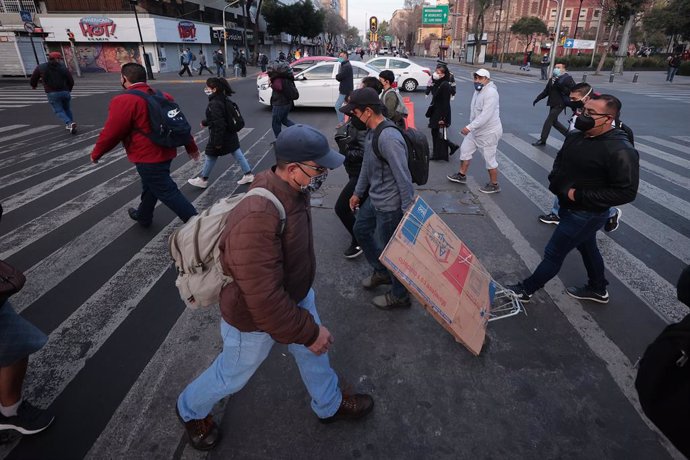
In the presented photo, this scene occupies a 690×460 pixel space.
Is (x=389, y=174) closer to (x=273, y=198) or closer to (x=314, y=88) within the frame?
(x=273, y=198)

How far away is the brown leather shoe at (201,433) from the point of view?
2.30 meters

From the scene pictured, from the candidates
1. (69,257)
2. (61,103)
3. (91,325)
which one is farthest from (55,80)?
(91,325)

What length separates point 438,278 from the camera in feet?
9.24

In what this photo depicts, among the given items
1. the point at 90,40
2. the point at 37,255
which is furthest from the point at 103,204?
the point at 90,40

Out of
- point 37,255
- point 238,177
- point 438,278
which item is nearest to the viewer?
point 438,278

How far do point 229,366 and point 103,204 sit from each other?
5174 mm

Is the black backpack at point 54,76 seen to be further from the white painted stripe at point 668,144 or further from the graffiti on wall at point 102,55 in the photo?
the graffiti on wall at point 102,55

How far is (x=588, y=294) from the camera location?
3.82m

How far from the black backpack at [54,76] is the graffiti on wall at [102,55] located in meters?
24.6

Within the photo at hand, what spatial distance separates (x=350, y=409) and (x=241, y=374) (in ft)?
2.62

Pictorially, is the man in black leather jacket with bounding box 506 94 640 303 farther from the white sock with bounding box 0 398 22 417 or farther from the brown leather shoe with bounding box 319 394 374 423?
the white sock with bounding box 0 398 22 417

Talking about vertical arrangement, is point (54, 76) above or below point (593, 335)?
above

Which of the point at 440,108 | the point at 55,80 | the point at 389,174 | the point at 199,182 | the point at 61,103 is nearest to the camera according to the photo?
the point at 389,174

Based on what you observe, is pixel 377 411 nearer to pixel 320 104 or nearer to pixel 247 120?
pixel 247 120
